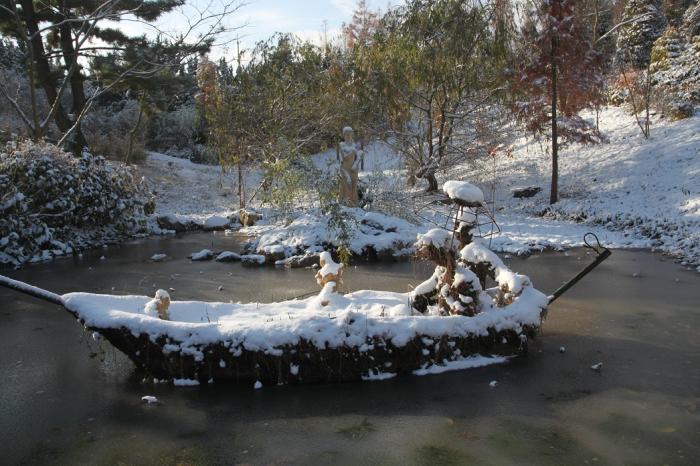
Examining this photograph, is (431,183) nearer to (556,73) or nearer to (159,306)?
(556,73)

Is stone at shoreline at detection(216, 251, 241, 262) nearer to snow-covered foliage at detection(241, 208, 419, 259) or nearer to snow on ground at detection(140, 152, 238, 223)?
snow-covered foliage at detection(241, 208, 419, 259)

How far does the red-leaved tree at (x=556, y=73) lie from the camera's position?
1906 centimetres

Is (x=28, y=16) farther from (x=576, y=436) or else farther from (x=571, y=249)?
(x=576, y=436)

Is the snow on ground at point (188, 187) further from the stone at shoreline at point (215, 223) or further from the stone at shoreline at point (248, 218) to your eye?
the stone at shoreline at point (248, 218)

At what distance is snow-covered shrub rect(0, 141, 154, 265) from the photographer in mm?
13656

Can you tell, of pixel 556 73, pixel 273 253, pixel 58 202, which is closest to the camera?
pixel 273 253

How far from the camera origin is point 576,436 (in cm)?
484

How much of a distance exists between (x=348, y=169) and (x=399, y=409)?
1116cm

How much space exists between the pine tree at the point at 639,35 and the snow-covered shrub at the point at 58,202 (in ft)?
74.4

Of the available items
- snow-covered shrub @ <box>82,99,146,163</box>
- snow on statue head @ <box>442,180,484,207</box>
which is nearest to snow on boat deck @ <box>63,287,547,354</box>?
snow on statue head @ <box>442,180,484,207</box>

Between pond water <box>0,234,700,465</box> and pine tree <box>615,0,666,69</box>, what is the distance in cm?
2169

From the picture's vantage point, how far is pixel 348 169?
16.0 m

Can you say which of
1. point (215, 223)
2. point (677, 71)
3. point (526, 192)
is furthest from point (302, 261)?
A: point (677, 71)

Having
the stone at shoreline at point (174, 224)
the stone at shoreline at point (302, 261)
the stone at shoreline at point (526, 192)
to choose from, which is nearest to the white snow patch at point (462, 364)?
the stone at shoreline at point (302, 261)
